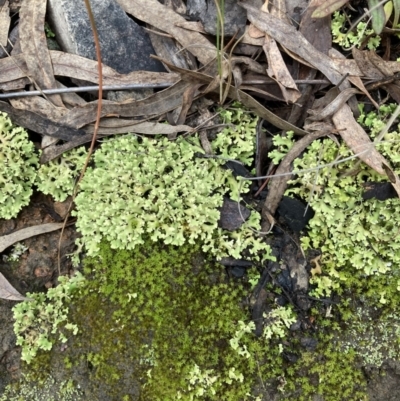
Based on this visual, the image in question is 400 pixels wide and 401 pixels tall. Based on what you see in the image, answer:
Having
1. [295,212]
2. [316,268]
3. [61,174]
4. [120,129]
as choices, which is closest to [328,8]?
[295,212]

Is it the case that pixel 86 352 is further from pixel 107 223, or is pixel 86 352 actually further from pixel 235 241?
pixel 235 241

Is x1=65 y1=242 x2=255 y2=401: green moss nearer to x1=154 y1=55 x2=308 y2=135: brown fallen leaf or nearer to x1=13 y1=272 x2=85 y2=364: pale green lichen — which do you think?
x1=13 y1=272 x2=85 y2=364: pale green lichen

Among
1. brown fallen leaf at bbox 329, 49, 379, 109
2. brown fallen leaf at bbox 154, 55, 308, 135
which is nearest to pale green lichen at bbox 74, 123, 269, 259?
brown fallen leaf at bbox 154, 55, 308, 135

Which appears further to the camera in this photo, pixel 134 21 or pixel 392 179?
pixel 134 21

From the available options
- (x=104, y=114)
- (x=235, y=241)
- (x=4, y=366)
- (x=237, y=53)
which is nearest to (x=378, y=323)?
(x=235, y=241)

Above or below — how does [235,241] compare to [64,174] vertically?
below

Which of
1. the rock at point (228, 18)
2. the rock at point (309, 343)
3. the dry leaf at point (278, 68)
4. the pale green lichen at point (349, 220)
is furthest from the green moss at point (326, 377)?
the rock at point (228, 18)

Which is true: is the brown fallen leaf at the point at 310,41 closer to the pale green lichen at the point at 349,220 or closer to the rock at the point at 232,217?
the pale green lichen at the point at 349,220
